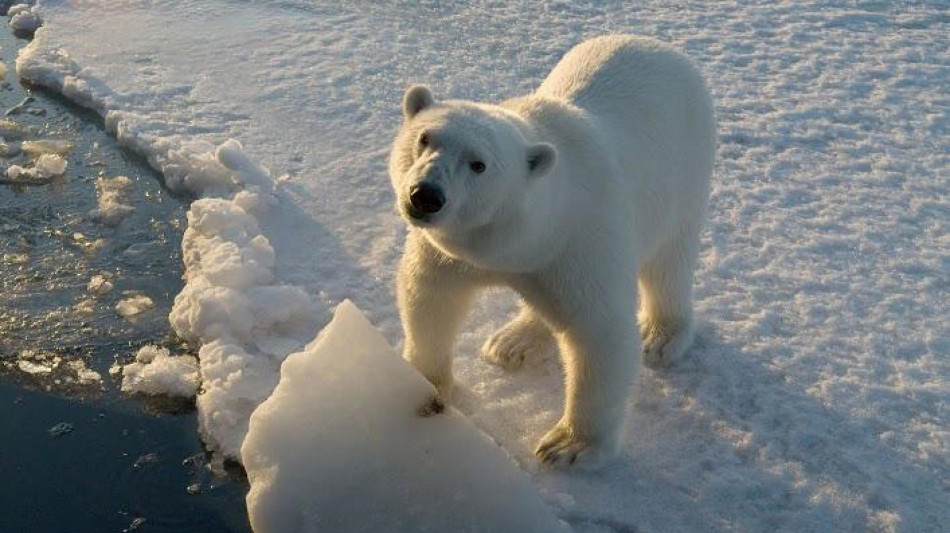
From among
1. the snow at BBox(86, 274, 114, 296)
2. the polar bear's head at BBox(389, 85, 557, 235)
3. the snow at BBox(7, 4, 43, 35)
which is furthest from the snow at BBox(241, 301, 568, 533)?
the snow at BBox(7, 4, 43, 35)

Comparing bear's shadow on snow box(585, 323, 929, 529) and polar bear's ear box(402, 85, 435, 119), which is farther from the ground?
polar bear's ear box(402, 85, 435, 119)

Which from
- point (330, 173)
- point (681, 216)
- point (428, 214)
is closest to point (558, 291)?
point (428, 214)

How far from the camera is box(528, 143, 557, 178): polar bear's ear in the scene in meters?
2.33

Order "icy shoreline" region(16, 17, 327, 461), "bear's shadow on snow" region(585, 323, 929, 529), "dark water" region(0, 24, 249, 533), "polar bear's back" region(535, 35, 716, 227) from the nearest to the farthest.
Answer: "dark water" region(0, 24, 249, 533) < "bear's shadow on snow" region(585, 323, 929, 529) < "polar bear's back" region(535, 35, 716, 227) < "icy shoreline" region(16, 17, 327, 461)

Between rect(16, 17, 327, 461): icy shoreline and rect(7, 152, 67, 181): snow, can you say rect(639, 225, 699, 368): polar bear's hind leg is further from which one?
rect(7, 152, 67, 181): snow

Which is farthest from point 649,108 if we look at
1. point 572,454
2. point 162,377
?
point 162,377

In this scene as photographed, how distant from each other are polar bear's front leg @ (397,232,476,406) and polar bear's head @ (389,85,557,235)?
315 millimetres

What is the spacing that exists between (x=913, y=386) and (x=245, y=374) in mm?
2280

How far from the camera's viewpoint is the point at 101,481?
8.91 feet

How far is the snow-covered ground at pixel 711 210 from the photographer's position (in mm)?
2943

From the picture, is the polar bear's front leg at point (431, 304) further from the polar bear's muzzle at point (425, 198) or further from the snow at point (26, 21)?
the snow at point (26, 21)

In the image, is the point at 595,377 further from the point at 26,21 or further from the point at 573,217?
the point at 26,21

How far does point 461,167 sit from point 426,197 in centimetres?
15

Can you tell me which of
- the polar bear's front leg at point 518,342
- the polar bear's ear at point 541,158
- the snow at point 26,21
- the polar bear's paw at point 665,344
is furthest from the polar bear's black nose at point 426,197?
the snow at point 26,21
